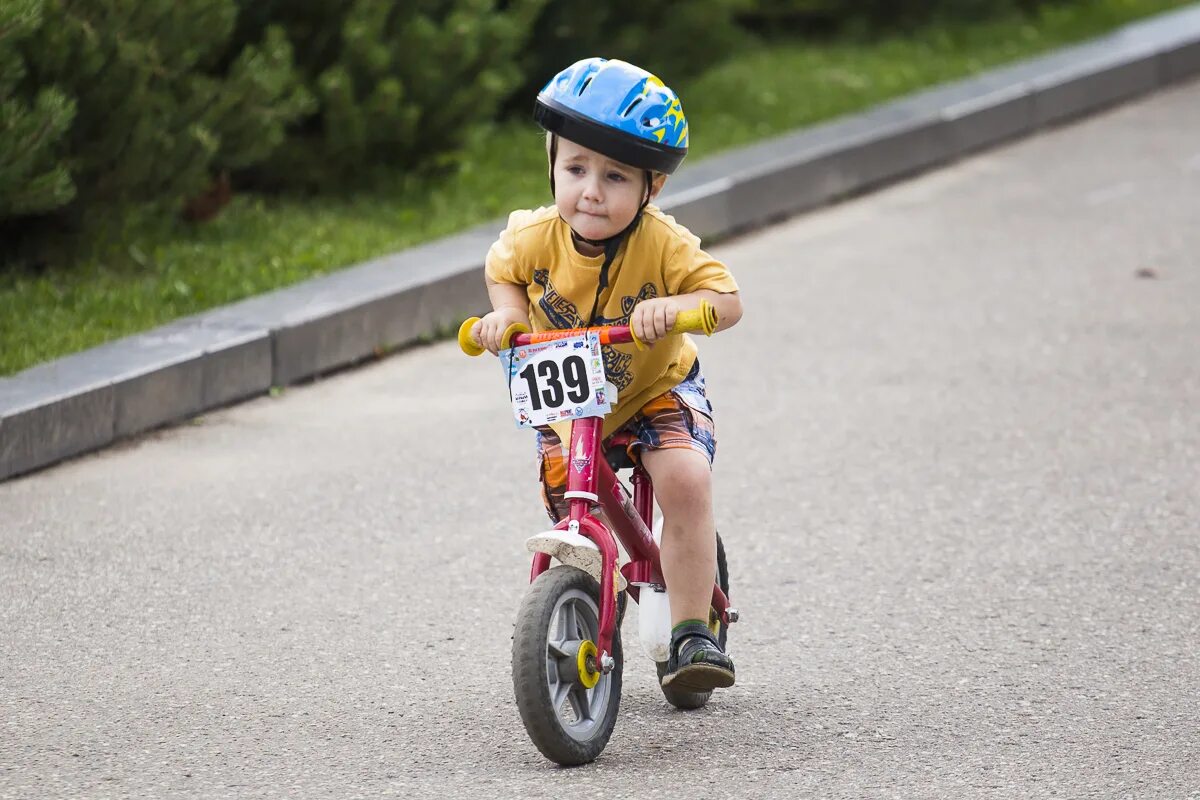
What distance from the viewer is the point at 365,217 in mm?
9156

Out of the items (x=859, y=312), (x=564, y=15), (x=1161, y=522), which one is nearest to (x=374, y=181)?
(x=564, y=15)

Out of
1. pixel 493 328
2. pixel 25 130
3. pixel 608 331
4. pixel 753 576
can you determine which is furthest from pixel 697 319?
pixel 25 130

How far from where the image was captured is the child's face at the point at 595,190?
12.7 ft

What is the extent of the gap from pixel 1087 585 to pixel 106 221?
4.33 metres

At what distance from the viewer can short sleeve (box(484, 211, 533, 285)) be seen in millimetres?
4035

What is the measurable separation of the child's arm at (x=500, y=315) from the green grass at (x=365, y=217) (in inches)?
116

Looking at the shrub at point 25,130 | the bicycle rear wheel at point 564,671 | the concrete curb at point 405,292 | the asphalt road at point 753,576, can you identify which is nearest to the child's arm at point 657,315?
the bicycle rear wheel at point 564,671

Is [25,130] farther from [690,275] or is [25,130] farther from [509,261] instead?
[690,275]

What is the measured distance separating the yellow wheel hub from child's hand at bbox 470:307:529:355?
1.99 ft

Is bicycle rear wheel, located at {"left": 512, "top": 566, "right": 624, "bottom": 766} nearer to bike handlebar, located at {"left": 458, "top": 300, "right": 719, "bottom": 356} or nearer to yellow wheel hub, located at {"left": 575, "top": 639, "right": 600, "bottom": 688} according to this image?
yellow wheel hub, located at {"left": 575, "top": 639, "right": 600, "bottom": 688}

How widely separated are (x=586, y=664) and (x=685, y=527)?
0.35 m

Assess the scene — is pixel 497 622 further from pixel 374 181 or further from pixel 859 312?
pixel 374 181

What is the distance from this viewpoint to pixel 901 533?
5.70 metres

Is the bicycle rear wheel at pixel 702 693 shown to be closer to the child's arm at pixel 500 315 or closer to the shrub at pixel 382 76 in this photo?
the child's arm at pixel 500 315
